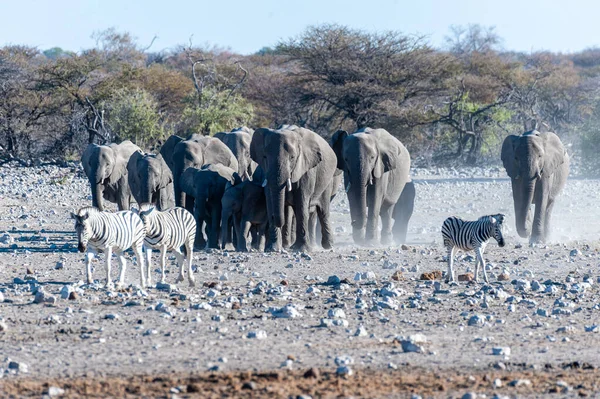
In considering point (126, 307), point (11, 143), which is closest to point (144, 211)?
point (126, 307)

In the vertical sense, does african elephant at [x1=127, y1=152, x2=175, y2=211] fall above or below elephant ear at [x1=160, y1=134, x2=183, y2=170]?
below

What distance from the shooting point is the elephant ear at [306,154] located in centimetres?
1975

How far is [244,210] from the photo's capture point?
19.3m

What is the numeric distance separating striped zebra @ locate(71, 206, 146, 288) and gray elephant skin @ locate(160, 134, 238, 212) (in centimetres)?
829

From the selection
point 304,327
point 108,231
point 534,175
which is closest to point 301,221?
point 534,175

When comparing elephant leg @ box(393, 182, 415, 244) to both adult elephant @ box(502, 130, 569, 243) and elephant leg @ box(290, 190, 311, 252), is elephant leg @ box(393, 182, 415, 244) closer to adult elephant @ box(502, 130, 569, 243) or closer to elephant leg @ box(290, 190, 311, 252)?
adult elephant @ box(502, 130, 569, 243)

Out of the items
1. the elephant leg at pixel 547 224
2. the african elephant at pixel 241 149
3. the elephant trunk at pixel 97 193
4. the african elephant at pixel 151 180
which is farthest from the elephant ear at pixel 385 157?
the elephant trunk at pixel 97 193

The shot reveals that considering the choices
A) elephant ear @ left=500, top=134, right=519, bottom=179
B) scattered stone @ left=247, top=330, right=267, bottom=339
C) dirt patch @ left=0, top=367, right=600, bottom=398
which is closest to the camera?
dirt patch @ left=0, top=367, right=600, bottom=398

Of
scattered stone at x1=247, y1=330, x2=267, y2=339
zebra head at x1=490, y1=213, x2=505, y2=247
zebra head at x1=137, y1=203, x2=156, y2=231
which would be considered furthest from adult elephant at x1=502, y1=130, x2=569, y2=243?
scattered stone at x1=247, y1=330, x2=267, y2=339

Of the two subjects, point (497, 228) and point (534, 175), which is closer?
point (497, 228)

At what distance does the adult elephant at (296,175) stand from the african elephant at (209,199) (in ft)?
2.38

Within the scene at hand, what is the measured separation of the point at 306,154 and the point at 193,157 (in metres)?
3.26

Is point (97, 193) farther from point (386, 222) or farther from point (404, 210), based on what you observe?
point (404, 210)

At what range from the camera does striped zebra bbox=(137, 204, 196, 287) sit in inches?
535
